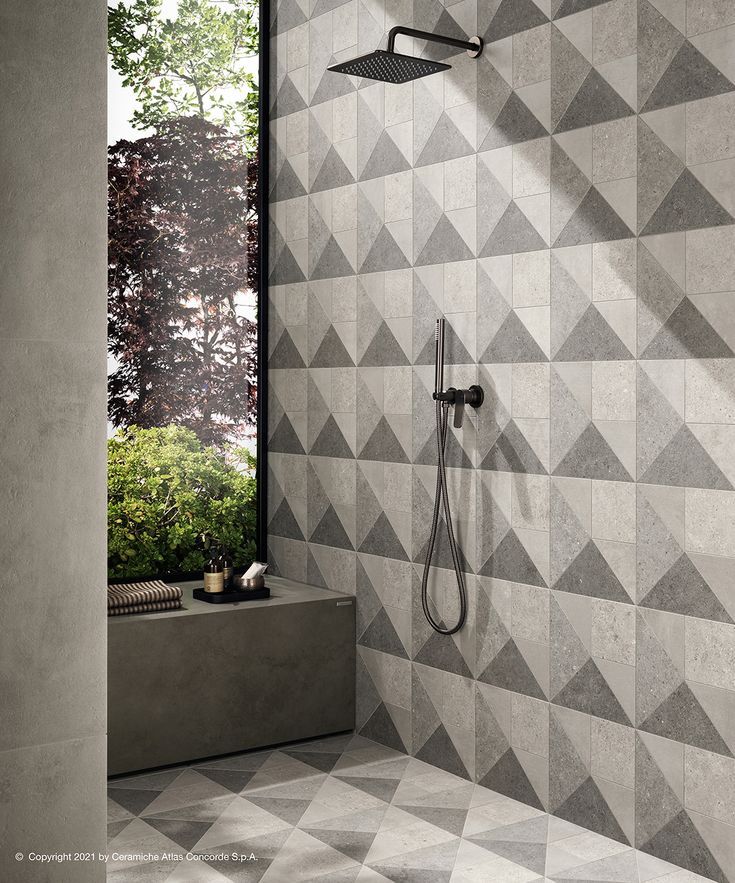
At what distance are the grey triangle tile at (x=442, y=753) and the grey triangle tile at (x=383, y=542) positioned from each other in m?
0.66

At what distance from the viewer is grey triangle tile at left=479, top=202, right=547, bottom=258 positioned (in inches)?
130

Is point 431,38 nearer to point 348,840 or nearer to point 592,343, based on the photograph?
point 592,343

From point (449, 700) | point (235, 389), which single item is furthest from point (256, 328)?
point (449, 700)

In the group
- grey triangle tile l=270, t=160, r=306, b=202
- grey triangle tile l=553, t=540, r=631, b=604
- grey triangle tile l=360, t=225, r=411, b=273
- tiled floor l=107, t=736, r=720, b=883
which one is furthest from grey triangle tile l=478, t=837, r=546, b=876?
grey triangle tile l=270, t=160, r=306, b=202

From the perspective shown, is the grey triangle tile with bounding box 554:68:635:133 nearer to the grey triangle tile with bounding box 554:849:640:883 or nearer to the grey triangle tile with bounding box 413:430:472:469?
the grey triangle tile with bounding box 413:430:472:469

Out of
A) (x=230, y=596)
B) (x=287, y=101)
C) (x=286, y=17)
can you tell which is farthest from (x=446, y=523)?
(x=286, y=17)

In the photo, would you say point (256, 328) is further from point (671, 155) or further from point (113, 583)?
point (671, 155)

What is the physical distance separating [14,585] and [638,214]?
81.4 inches

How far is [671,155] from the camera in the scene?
9.42ft

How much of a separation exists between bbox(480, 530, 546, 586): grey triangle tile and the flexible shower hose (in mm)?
130

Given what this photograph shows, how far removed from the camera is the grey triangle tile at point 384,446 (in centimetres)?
388

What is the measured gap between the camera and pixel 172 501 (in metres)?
4.38

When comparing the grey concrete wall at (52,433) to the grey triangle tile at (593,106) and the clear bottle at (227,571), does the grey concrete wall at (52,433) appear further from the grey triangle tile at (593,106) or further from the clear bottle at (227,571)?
the clear bottle at (227,571)

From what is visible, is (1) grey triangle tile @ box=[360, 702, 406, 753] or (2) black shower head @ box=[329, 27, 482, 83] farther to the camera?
(1) grey triangle tile @ box=[360, 702, 406, 753]
